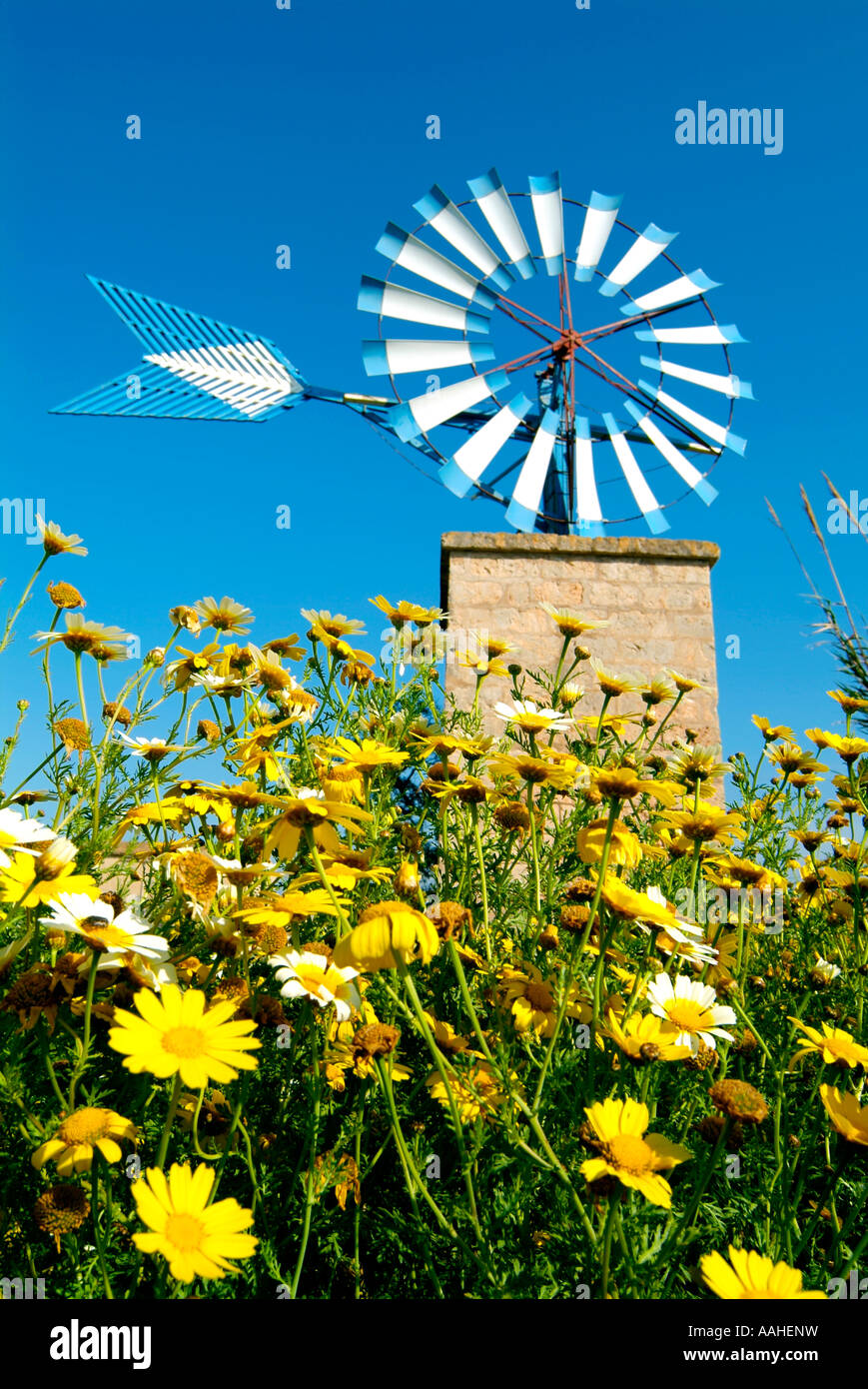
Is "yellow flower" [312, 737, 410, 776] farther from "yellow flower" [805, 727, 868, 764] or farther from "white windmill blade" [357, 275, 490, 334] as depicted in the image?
"white windmill blade" [357, 275, 490, 334]

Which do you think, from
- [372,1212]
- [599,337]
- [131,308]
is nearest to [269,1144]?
[372,1212]

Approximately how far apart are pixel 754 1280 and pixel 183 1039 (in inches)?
22.9

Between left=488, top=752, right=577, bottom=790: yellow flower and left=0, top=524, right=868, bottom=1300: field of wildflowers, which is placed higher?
left=488, top=752, right=577, bottom=790: yellow flower

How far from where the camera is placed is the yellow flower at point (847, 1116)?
99 centimetres

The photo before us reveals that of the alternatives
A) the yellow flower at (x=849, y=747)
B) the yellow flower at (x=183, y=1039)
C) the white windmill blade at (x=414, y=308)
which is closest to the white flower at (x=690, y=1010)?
the yellow flower at (x=183, y=1039)

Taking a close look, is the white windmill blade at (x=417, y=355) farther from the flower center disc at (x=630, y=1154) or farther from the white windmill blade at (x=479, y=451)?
the flower center disc at (x=630, y=1154)

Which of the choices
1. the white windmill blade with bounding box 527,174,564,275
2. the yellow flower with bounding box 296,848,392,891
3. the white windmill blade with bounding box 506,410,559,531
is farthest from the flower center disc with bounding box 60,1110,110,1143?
the white windmill blade with bounding box 527,174,564,275

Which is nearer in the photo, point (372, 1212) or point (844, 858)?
point (372, 1212)

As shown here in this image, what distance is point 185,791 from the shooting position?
166 centimetres

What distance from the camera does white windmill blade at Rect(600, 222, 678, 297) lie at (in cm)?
748

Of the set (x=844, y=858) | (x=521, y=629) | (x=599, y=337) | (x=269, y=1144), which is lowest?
(x=269, y=1144)

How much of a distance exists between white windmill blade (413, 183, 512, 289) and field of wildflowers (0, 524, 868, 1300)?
6.15 m
